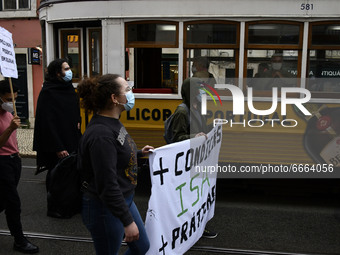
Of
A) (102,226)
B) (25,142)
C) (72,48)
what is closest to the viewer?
(102,226)

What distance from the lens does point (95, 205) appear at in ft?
7.76

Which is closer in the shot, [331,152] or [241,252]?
[241,252]

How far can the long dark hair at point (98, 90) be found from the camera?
2406mm

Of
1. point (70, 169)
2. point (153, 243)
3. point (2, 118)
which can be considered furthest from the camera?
point (2, 118)

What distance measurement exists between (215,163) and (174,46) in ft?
6.32

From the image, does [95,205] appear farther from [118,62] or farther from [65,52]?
[65,52]

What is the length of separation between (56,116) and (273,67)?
280cm

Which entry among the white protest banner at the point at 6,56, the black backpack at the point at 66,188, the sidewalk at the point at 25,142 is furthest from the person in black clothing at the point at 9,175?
the sidewalk at the point at 25,142

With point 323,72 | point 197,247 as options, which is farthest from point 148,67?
point 197,247

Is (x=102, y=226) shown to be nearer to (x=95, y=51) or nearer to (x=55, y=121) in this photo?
(x=55, y=121)

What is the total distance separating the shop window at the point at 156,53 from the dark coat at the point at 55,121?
113 centimetres

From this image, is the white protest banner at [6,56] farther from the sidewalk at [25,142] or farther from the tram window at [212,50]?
the sidewalk at [25,142]

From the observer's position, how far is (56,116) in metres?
4.64

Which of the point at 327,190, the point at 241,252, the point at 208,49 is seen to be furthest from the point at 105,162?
the point at 327,190
